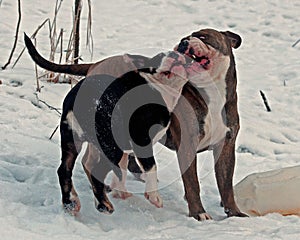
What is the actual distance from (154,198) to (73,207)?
435 mm

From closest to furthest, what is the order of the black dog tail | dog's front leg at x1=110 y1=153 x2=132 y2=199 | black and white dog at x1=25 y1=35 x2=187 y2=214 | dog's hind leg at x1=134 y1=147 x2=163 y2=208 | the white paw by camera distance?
black and white dog at x1=25 y1=35 x2=187 y2=214 < dog's hind leg at x1=134 y1=147 x2=163 y2=208 < the white paw < the black dog tail < dog's front leg at x1=110 y1=153 x2=132 y2=199

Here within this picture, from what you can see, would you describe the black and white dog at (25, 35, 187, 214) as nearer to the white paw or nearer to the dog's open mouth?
the dog's open mouth

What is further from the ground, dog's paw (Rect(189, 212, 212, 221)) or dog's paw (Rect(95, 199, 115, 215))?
dog's paw (Rect(95, 199, 115, 215))

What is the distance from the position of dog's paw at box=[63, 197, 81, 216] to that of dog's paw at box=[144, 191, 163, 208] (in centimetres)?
38

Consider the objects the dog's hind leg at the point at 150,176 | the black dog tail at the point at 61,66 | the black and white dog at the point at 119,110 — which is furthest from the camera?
the black dog tail at the point at 61,66

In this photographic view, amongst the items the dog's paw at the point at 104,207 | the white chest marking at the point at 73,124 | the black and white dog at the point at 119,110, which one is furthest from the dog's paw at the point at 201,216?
the white chest marking at the point at 73,124

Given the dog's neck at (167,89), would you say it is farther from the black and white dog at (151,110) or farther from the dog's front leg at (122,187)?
the dog's front leg at (122,187)

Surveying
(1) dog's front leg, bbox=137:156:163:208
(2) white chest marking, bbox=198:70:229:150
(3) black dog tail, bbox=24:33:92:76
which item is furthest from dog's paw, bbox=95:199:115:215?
(3) black dog tail, bbox=24:33:92:76

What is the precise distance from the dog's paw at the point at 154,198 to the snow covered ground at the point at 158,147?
41 millimetres

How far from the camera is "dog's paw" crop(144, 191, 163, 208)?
11.8 feet

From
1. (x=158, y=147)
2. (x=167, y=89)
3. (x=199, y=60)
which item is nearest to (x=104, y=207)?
(x=167, y=89)

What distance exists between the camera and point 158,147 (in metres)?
4.68

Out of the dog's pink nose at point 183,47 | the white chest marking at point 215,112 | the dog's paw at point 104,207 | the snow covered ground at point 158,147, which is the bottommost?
the snow covered ground at point 158,147

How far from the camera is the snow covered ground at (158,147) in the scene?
3309 millimetres
